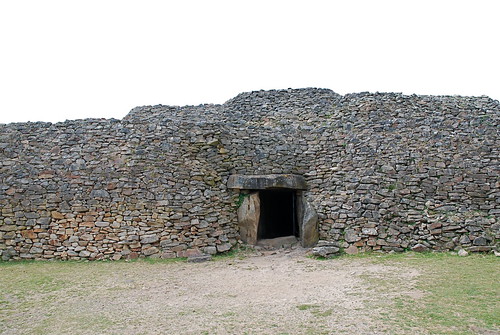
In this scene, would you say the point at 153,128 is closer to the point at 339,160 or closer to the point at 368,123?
the point at 339,160

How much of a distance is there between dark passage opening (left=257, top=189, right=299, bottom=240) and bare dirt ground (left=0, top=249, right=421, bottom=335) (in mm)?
4999

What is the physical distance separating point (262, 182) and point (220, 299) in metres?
5.60

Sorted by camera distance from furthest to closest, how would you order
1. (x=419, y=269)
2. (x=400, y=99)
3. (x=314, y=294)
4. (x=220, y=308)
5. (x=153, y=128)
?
(x=400, y=99) < (x=153, y=128) < (x=419, y=269) < (x=314, y=294) < (x=220, y=308)

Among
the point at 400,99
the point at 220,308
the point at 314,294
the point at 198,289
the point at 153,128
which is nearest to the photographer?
the point at 220,308

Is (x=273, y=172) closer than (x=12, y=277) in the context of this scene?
No

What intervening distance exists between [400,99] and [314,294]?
952 cm

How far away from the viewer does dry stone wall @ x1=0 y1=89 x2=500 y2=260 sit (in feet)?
35.7

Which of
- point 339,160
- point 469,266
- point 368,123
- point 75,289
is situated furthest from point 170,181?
point 469,266

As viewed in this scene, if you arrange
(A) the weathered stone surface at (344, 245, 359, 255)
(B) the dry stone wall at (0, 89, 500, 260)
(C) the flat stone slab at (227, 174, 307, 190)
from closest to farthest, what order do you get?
(A) the weathered stone surface at (344, 245, 359, 255)
(B) the dry stone wall at (0, 89, 500, 260)
(C) the flat stone slab at (227, 174, 307, 190)

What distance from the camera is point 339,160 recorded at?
1260cm

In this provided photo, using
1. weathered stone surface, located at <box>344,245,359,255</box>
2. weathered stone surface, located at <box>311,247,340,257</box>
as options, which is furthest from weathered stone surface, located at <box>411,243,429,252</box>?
weathered stone surface, located at <box>311,247,340,257</box>

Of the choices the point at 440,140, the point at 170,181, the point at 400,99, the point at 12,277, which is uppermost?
the point at 400,99

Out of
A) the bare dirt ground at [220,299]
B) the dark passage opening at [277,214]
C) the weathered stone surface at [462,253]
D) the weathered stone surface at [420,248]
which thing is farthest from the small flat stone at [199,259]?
the weathered stone surface at [462,253]

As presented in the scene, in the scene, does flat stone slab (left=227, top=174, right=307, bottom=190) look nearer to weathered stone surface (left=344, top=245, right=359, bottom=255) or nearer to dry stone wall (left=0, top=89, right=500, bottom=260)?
dry stone wall (left=0, top=89, right=500, bottom=260)
